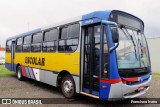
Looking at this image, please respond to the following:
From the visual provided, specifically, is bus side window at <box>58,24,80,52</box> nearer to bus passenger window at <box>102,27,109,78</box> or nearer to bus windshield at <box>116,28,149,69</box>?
bus passenger window at <box>102,27,109,78</box>

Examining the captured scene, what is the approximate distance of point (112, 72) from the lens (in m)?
5.67

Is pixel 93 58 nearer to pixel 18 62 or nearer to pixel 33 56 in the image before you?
pixel 33 56

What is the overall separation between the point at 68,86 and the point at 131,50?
9.01 ft

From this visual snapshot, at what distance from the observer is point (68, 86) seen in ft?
24.7

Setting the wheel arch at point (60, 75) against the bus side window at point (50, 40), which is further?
the bus side window at point (50, 40)

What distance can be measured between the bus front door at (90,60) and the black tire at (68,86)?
59 centimetres

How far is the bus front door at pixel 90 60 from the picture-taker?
628cm

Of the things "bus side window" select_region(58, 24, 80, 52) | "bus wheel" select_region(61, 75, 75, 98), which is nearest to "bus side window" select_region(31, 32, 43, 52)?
"bus side window" select_region(58, 24, 80, 52)

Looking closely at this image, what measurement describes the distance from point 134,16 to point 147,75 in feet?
6.89

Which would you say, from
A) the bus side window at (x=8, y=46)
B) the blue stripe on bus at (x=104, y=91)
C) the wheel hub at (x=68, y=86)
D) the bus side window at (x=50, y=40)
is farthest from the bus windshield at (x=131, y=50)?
the bus side window at (x=8, y=46)

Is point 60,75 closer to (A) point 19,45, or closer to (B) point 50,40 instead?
(B) point 50,40

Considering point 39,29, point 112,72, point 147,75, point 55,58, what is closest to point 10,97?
point 55,58

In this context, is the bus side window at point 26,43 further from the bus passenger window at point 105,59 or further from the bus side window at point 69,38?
the bus passenger window at point 105,59

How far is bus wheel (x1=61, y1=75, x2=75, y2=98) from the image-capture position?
733cm
